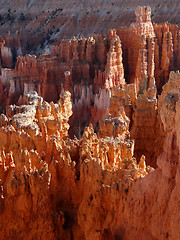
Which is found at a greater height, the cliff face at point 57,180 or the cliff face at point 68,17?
the cliff face at point 68,17

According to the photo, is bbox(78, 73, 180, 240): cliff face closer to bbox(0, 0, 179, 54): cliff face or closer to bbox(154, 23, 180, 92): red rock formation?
bbox(154, 23, 180, 92): red rock formation

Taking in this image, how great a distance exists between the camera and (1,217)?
8.96 m

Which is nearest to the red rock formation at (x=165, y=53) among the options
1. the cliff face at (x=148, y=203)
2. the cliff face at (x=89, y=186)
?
the cliff face at (x=89, y=186)

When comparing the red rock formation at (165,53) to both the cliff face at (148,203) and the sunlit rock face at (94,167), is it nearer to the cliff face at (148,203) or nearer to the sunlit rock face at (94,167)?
the sunlit rock face at (94,167)

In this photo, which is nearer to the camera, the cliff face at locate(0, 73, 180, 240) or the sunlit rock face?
the cliff face at locate(0, 73, 180, 240)

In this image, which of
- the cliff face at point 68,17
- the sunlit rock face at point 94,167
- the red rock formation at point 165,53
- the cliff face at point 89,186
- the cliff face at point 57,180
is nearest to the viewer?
the cliff face at point 89,186

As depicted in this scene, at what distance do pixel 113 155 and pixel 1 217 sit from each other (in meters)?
3.51

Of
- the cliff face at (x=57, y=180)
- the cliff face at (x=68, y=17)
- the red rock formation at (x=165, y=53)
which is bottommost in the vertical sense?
the cliff face at (x=57, y=180)

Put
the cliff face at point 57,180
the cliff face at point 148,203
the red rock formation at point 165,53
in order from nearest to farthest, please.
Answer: the cliff face at point 148,203 → the cliff face at point 57,180 → the red rock formation at point 165,53

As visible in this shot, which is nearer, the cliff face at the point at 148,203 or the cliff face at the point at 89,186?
the cliff face at the point at 148,203

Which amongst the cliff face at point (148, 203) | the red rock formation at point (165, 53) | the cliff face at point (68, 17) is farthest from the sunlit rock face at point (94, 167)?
the cliff face at point (68, 17)

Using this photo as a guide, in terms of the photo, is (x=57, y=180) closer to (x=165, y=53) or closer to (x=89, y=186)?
(x=89, y=186)

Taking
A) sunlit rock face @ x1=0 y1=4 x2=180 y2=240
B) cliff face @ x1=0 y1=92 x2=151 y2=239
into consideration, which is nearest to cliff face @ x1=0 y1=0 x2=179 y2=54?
sunlit rock face @ x1=0 y1=4 x2=180 y2=240

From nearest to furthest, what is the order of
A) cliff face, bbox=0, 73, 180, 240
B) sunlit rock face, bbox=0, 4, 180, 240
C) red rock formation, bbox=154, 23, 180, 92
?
cliff face, bbox=0, 73, 180, 240 → sunlit rock face, bbox=0, 4, 180, 240 → red rock formation, bbox=154, 23, 180, 92
